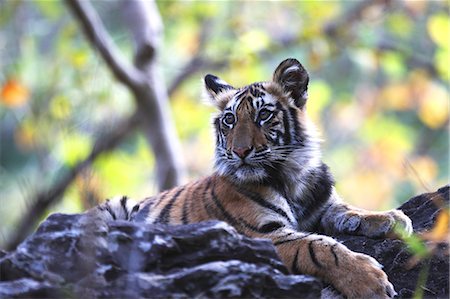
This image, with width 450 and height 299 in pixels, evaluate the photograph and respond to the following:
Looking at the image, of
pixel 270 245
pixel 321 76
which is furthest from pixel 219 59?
pixel 270 245

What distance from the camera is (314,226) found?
4.97 meters

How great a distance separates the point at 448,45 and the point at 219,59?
3289mm

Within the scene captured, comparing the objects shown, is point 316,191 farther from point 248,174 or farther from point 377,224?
point 377,224

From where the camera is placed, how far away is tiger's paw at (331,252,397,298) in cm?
373

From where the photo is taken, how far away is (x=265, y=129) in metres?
4.91

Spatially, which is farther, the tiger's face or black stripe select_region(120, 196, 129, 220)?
black stripe select_region(120, 196, 129, 220)

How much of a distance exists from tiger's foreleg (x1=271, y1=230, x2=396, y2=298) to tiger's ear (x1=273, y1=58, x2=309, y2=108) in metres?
1.29

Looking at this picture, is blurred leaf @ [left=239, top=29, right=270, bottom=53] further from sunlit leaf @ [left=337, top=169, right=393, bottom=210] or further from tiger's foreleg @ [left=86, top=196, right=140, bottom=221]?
sunlit leaf @ [left=337, top=169, right=393, bottom=210]

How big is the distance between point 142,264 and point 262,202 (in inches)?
55.8

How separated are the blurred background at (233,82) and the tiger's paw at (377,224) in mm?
2014

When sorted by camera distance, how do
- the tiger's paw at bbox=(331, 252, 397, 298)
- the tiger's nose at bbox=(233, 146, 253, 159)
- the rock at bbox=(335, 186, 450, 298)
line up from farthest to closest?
1. the tiger's nose at bbox=(233, 146, 253, 159)
2. the rock at bbox=(335, 186, 450, 298)
3. the tiger's paw at bbox=(331, 252, 397, 298)

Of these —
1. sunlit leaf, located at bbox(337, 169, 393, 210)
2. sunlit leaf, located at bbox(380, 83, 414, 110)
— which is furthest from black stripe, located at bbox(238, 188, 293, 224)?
sunlit leaf, located at bbox(380, 83, 414, 110)

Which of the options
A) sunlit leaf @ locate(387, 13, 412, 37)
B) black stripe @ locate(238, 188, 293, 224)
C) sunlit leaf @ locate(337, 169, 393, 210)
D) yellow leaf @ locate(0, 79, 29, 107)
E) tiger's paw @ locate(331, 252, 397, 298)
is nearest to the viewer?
tiger's paw @ locate(331, 252, 397, 298)

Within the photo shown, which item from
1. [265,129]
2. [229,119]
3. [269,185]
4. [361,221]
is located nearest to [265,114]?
[265,129]
